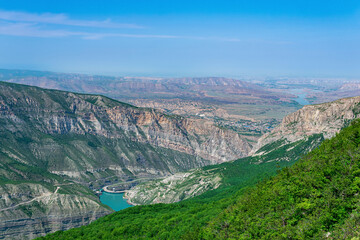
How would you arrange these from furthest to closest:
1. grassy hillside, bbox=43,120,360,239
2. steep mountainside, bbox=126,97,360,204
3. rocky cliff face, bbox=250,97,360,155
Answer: rocky cliff face, bbox=250,97,360,155 → steep mountainside, bbox=126,97,360,204 → grassy hillside, bbox=43,120,360,239

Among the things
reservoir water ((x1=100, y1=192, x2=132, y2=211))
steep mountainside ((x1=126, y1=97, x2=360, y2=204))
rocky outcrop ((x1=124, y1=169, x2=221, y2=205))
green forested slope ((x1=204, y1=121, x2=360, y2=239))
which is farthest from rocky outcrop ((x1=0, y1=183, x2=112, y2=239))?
green forested slope ((x1=204, y1=121, x2=360, y2=239))

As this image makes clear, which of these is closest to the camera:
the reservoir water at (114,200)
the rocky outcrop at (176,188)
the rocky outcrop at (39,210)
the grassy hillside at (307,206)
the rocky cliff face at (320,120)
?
the grassy hillside at (307,206)

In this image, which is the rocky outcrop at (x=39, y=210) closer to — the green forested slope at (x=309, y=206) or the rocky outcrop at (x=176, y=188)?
the rocky outcrop at (x=176, y=188)

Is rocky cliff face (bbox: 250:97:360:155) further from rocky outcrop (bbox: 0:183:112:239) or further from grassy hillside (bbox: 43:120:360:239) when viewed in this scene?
grassy hillside (bbox: 43:120:360:239)

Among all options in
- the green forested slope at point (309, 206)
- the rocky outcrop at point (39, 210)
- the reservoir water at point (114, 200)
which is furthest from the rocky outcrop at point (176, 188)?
the green forested slope at point (309, 206)

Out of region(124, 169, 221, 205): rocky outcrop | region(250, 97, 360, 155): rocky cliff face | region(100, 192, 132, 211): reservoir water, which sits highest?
region(250, 97, 360, 155): rocky cliff face
